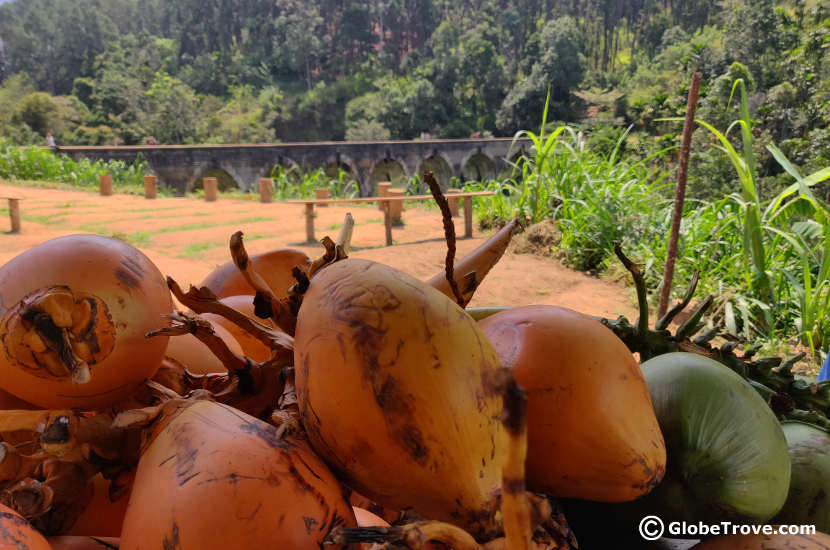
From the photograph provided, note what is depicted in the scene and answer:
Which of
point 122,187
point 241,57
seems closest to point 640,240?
point 122,187

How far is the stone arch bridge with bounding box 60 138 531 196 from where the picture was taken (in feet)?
71.9

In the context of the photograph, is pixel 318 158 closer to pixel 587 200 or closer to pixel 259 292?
pixel 587 200

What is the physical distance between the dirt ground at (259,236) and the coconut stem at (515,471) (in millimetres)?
4637

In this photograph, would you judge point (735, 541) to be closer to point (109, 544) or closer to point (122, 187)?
point (109, 544)

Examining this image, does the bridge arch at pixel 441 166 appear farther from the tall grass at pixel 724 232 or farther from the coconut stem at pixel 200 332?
the coconut stem at pixel 200 332

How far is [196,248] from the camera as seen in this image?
26.7 ft

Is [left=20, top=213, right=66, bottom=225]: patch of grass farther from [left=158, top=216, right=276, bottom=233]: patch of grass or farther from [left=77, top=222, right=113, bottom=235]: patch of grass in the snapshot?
[left=158, top=216, right=276, bottom=233]: patch of grass

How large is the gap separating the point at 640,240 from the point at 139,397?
6.30 m

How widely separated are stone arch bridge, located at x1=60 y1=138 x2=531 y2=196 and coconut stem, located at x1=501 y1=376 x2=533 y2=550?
687 inches

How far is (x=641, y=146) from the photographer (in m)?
23.0

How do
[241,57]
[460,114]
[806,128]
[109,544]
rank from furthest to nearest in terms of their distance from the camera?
[241,57]
[460,114]
[806,128]
[109,544]

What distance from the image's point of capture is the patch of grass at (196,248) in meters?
7.71

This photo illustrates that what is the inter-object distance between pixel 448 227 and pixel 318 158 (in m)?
26.7

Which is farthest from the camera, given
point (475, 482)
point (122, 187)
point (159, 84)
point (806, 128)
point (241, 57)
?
point (241, 57)
